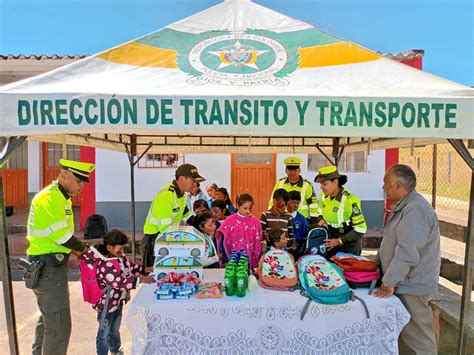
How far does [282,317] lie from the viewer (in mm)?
2805

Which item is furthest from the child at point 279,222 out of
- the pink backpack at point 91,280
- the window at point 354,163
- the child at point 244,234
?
the window at point 354,163

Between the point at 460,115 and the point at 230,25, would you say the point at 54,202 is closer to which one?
the point at 230,25

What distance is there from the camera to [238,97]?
2562 millimetres

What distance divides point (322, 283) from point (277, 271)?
1.24 feet

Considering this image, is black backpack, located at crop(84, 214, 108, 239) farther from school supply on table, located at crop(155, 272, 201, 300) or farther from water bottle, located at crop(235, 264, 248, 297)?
water bottle, located at crop(235, 264, 248, 297)

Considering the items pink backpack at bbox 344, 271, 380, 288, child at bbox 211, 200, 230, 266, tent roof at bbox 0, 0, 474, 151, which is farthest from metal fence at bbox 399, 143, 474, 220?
tent roof at bbox 0, 0, 474, 151

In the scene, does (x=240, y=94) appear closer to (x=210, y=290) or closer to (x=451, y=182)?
(x=210, y=290)

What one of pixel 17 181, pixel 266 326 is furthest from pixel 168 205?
pixel 17 181

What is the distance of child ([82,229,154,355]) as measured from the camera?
3049 millimetres

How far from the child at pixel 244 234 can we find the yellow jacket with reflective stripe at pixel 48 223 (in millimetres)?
1406

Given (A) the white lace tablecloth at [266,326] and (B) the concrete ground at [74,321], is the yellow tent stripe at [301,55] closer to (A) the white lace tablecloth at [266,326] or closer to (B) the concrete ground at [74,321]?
(A) the white lace tablecloth at [266,326]

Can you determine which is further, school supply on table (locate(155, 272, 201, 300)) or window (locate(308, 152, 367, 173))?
window (locate(308, 152, 367, 173))

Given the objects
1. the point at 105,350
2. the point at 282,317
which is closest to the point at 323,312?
the point at 282,317

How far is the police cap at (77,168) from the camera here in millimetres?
3055
